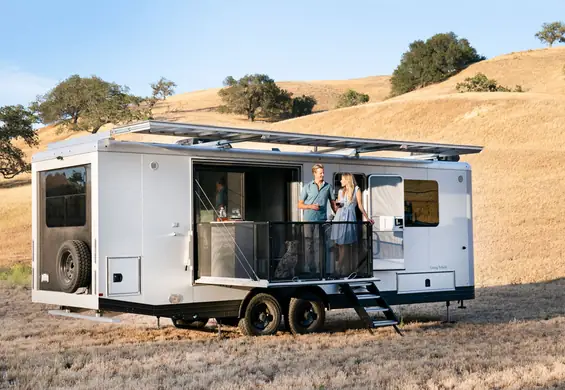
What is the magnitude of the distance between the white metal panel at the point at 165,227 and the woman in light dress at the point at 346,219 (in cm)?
213

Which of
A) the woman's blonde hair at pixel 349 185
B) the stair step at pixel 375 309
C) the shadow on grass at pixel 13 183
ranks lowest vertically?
the stair step at pixel 375 309

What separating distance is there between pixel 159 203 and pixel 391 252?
12.9ft

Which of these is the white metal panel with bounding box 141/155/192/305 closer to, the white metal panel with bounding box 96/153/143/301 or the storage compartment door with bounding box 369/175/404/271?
the white metal panel with bounding box 96/153/143/301

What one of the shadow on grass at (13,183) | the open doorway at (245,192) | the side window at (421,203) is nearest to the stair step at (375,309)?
the side window at (421,203)

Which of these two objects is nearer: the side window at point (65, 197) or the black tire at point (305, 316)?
the side window at point (65, 197)

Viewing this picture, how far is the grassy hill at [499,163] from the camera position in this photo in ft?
83.9

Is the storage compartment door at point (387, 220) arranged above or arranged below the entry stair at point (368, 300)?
above

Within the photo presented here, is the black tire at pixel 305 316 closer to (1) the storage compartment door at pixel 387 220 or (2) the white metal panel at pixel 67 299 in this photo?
(1) the storage compartment door at pixel 387 220

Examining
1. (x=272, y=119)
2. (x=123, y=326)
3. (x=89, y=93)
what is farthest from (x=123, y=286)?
(x=272, y=119)

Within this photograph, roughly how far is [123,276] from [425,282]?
521 centimetres

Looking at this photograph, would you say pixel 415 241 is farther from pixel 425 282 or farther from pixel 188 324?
pixel 188 324

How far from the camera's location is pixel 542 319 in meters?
14.2

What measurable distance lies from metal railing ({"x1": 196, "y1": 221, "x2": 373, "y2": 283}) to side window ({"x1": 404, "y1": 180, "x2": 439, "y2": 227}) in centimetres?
188

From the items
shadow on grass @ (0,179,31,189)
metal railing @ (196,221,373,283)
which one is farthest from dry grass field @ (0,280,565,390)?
shadow on grass @ (0,179,31,189)
